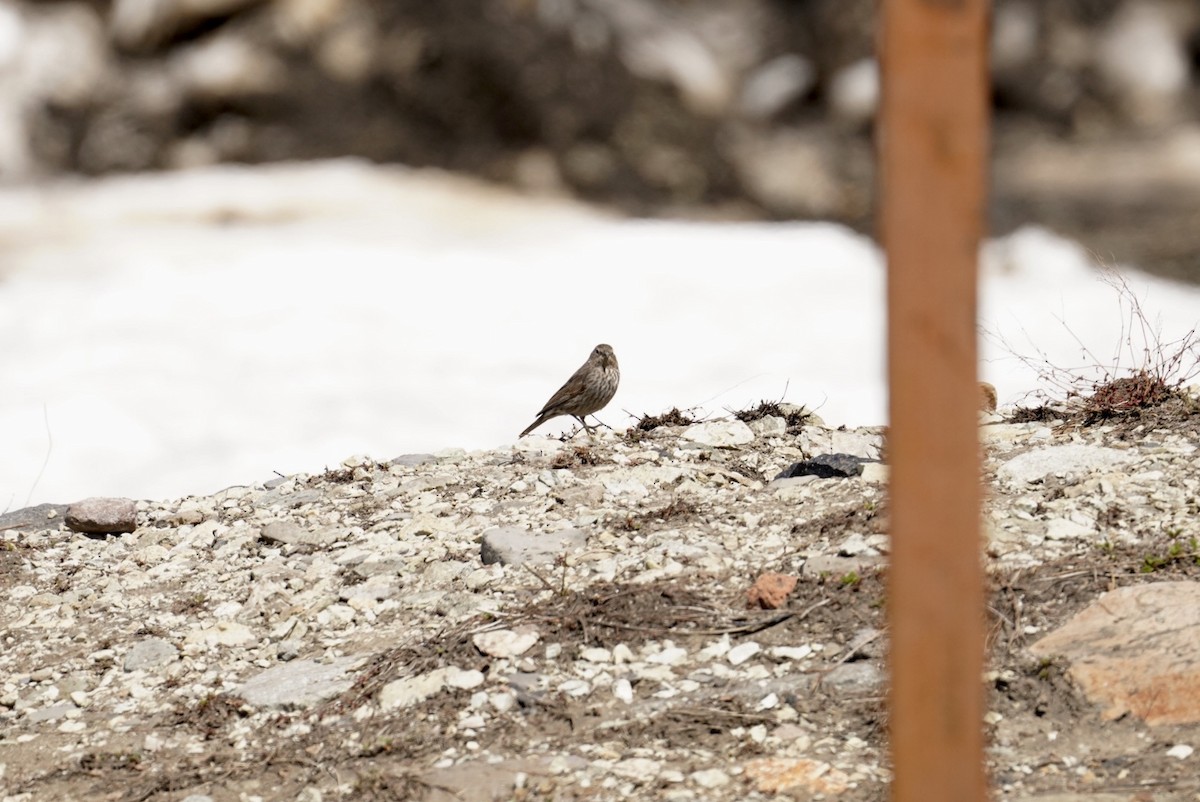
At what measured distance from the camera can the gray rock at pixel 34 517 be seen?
6.84 metres

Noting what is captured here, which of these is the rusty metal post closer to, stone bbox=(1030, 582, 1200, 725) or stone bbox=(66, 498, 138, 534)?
stone bbox=(1030, 582, 1200, 725)

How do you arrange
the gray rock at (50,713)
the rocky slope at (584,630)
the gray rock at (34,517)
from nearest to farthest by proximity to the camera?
the rocky slope at (584,630), the gray rock at (50,713), the gray rock at (34,517)

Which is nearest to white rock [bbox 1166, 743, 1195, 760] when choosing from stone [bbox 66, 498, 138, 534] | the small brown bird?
the small brown bird

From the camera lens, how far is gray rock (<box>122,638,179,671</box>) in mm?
5051

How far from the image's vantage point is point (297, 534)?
6074mm

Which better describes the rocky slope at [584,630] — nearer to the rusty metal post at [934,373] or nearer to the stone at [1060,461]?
the stone at [1060,461]

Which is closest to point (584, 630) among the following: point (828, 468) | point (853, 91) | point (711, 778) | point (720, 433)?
point (711, 778)

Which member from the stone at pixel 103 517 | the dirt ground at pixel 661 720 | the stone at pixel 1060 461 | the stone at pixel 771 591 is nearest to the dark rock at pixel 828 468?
the stone at pixel 1060 461

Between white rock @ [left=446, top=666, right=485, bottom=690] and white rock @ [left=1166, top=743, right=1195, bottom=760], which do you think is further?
white rock @ [left=446, top=666, right=485, bottom=690]

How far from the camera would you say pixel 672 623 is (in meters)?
4.57

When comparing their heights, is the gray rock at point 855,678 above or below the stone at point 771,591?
below

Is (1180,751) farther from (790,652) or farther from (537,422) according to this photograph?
(537,422)

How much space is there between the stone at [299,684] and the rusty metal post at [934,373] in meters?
2.78

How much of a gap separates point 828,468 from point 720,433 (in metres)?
0.90
